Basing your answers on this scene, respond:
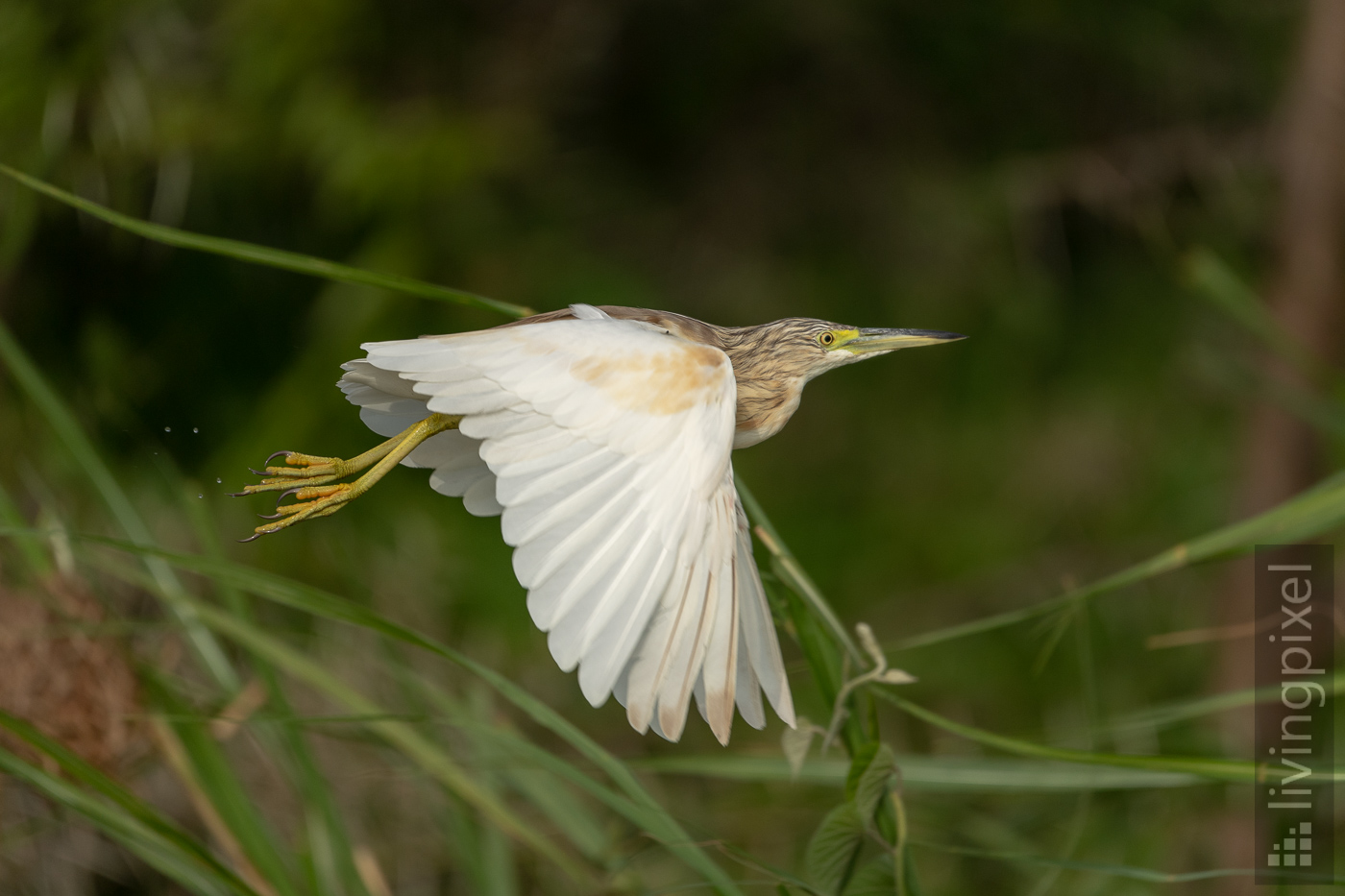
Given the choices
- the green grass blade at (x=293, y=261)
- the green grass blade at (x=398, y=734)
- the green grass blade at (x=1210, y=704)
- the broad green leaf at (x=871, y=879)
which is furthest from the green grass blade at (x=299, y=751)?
the green grass blade at (x=1210, y=704)

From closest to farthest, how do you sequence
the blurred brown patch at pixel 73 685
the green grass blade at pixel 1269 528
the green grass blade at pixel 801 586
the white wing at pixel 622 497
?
the white wing at pixel 622 497
the green grass blade at pixel 801 586
the green grass blade at pixel 1269 528
the blurred brown patch at pixel 73 685

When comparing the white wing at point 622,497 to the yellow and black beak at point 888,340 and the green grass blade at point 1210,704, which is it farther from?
the green grass blade at point 1210,704

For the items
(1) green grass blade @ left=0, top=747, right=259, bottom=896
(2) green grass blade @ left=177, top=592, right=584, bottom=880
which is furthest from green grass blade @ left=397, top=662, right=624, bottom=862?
(1) green grass blade @ left=0, top=747, right=259, bottom=896

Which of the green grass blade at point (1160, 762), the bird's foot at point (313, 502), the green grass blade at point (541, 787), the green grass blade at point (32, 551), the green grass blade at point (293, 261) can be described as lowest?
the green grass blade at point (541, 787)

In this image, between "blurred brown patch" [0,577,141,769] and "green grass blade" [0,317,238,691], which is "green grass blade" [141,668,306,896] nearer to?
"green grass blade" [0,317,238,691]

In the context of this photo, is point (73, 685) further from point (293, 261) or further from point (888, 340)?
point (888, 340)

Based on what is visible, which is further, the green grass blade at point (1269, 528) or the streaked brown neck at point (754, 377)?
the green grass blade at point (1269, 528)
